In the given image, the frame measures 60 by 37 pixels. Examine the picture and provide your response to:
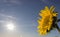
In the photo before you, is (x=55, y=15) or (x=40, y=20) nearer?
(x=55, y=15)

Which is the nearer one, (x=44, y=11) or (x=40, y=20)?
(x=44, y=11)

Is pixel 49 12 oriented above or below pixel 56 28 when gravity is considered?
above

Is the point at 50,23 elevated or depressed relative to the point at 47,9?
depressed

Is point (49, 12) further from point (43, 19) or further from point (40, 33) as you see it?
point (40, 33)

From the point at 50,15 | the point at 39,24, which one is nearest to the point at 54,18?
the point at 50,15

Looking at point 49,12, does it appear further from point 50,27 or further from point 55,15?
point 50,27

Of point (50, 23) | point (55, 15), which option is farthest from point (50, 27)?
point (55, 15)
